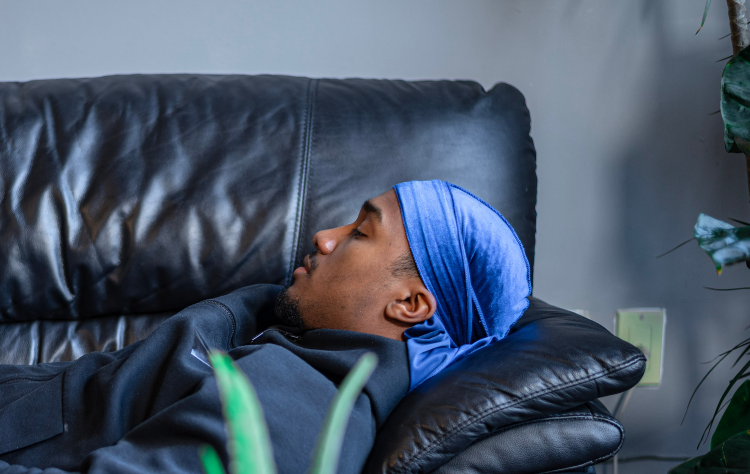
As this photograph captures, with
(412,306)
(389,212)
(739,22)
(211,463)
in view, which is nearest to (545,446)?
(412,306)

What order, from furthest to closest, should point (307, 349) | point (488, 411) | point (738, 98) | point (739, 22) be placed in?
point (739, 22) → point (738, 98) → point (307, 349) → point (488, 411)

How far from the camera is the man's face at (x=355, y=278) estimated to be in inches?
36.0

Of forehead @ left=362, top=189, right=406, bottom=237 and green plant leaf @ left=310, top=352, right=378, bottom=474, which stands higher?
green plant leaf @ left=310, top=352, right=378, bottom=474

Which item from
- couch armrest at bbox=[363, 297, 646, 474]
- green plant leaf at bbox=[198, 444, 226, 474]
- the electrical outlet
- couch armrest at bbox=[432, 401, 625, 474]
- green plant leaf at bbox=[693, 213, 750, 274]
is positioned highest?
green plant leaf at bbox=[198, 444, 226, 474]

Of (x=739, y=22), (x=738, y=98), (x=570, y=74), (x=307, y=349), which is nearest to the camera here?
(x=307, y=349)

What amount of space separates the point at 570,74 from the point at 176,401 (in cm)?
127

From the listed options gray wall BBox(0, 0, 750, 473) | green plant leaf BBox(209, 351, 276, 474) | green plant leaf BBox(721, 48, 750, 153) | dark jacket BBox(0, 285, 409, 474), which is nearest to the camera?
green plant leaf BBox(209, 351, 276, 474)

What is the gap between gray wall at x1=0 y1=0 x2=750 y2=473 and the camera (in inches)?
54.7

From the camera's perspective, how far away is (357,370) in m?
0.14

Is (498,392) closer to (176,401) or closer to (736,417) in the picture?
(176,401)

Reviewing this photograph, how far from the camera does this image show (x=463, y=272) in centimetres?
91

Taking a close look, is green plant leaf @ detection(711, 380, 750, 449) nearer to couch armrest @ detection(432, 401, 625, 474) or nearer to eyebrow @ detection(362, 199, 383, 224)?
couch armrest @ detection(432, 401, 625, 474)

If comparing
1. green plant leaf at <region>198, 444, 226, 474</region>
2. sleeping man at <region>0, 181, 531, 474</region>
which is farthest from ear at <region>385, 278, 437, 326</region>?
green plant leaf at <region>198, 444, 226, 474</region>

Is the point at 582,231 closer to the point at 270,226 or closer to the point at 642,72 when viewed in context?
the point at 642,72
